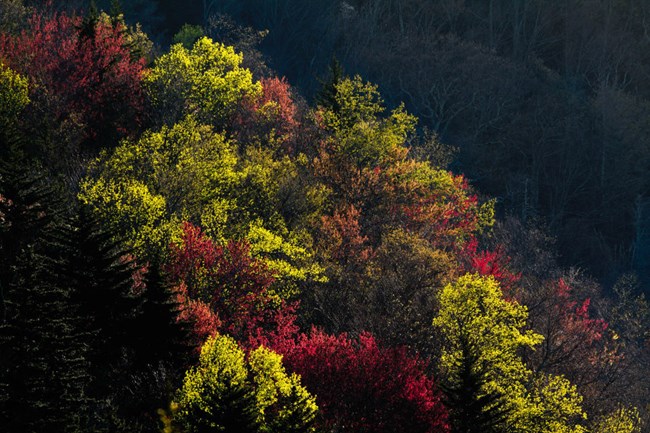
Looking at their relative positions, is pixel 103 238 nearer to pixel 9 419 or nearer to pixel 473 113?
pixel 9 419

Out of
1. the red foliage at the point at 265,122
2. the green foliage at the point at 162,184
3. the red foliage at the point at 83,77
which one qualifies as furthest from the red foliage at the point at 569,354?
the red foliage at the point at 83,77

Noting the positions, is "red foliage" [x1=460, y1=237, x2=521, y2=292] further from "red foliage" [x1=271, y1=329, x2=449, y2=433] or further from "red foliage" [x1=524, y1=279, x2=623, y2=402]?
"red foliage" [x1=271, y1=329, x2=449, y2=433]

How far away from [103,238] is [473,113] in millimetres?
81982

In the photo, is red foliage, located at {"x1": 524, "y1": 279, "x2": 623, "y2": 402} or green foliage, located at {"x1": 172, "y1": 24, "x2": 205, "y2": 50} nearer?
red foliage, located at {"x1": 524, "y1": 279, "x2": 623, "y2": 402}

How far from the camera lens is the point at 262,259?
50969mm

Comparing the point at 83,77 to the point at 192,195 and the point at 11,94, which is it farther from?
the point at 192,195

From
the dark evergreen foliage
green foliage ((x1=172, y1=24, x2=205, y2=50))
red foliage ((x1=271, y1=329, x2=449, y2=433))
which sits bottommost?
the dark evergreen foliage

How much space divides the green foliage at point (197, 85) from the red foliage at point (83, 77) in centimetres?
136

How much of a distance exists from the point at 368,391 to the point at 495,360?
786cm

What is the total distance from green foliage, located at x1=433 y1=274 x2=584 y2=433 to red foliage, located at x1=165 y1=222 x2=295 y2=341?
323 inches

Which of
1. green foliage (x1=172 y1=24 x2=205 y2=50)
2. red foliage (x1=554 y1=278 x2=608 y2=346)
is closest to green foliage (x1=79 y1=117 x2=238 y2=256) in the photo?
red foliage (x1=554 y1=278 x2=608 y2=346)

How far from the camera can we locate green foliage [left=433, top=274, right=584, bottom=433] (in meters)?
41.5

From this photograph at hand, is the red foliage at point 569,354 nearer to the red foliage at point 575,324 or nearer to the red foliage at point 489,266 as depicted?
the red foliage at point 575,324

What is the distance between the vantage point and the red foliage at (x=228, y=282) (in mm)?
46938
